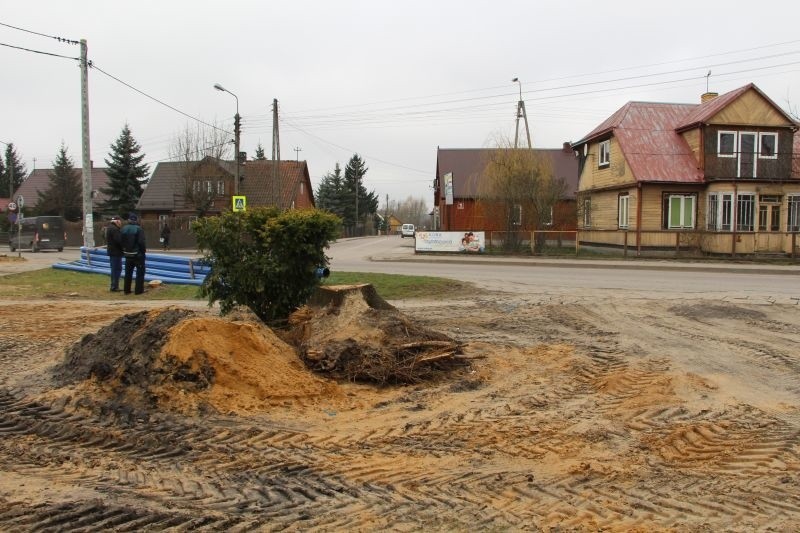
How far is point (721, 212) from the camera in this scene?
30641 millimetres

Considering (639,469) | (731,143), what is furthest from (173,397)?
(731,143)

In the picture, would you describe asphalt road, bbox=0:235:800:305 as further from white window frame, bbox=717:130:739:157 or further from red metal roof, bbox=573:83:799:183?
white window frame, bbox=717:130:739:157

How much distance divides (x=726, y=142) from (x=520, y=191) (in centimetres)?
1050

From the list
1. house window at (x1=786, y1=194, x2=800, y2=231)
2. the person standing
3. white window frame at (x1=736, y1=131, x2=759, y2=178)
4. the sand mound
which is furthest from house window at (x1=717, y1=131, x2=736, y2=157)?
the person standing

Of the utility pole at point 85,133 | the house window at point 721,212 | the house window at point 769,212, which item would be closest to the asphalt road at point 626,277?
the house window at point 721,212

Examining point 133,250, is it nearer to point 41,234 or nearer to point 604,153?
point 41,234

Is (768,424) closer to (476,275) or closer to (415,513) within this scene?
(415,513)

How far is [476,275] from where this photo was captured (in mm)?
20859

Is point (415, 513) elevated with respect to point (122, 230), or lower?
lower

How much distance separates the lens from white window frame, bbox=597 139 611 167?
34781mm

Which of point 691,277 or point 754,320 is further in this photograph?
point 691,277

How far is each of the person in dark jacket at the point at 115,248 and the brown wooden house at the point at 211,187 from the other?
29.7 m

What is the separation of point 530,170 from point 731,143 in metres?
10.1

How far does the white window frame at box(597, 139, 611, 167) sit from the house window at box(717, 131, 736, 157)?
5437 mm
